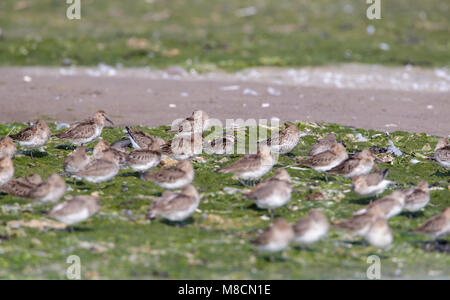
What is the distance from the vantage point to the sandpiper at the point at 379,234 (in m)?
11.4

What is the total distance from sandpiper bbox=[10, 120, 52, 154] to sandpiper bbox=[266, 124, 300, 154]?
4.96 m

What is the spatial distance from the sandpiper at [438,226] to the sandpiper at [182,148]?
222 inches

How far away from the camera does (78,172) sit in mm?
13836

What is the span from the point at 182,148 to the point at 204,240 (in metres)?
4.28

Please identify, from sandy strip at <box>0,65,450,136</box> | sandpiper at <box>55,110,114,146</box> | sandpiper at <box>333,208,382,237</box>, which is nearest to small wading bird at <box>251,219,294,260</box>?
sandpiper at <box>333,208,382,237</box>

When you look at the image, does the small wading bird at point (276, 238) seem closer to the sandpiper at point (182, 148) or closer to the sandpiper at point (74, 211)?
the sandpiper at point (74, 211)

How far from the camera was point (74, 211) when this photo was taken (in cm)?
1166

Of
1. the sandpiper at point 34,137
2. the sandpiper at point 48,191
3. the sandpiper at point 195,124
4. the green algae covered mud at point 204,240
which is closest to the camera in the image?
the green algae covered mud at point 204,240

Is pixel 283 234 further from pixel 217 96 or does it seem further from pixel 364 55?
pixel 364 55

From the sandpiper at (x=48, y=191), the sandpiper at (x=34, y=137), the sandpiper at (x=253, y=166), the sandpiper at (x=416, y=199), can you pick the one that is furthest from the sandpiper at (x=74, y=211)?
the sandpiper at (x=416, y=199)

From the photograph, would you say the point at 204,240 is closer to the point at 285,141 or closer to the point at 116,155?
the point at 116,155
